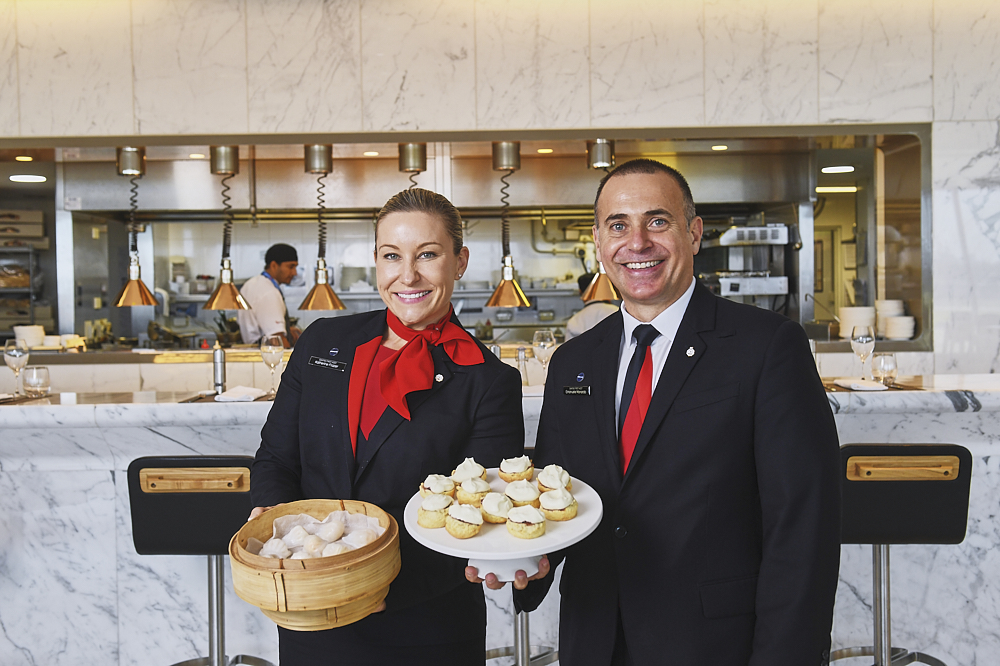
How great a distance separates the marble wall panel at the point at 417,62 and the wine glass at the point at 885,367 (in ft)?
8.02

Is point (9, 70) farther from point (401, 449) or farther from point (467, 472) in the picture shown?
point (467, 472)

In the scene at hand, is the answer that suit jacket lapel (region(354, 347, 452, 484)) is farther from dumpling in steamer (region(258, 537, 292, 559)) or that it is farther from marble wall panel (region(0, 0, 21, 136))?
marble wall panel (region(0, 0, 21, 136))

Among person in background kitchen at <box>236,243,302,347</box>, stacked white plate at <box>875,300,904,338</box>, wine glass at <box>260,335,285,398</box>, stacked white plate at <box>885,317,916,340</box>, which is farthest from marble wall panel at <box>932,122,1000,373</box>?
person in background kitchen at <box>236,243,302,347</box>

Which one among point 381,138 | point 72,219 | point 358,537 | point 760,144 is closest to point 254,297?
point 72,219

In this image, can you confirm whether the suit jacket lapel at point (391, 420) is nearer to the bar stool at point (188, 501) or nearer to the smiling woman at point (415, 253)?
the smiling woman at point (415, 253)

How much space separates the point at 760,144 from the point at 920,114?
120 cm

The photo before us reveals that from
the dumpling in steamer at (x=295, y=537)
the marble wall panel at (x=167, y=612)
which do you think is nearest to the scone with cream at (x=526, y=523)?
the dumpling in steamer at (x=295, y=537)

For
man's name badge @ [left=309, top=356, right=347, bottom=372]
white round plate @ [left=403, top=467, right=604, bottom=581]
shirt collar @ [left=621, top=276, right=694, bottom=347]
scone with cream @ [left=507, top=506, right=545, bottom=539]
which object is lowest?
white round plate @ [left=403, top=467, right=604, bottom=581]

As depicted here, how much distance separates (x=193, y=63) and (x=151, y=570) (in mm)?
2785

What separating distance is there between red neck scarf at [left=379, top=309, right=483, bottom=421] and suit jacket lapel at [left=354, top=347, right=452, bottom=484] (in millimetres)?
14

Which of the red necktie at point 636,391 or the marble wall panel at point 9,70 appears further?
the marble wall panel at point 9,70

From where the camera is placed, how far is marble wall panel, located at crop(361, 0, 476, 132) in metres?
4.07

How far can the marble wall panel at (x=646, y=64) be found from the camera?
4051mm

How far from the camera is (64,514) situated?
2.70m
